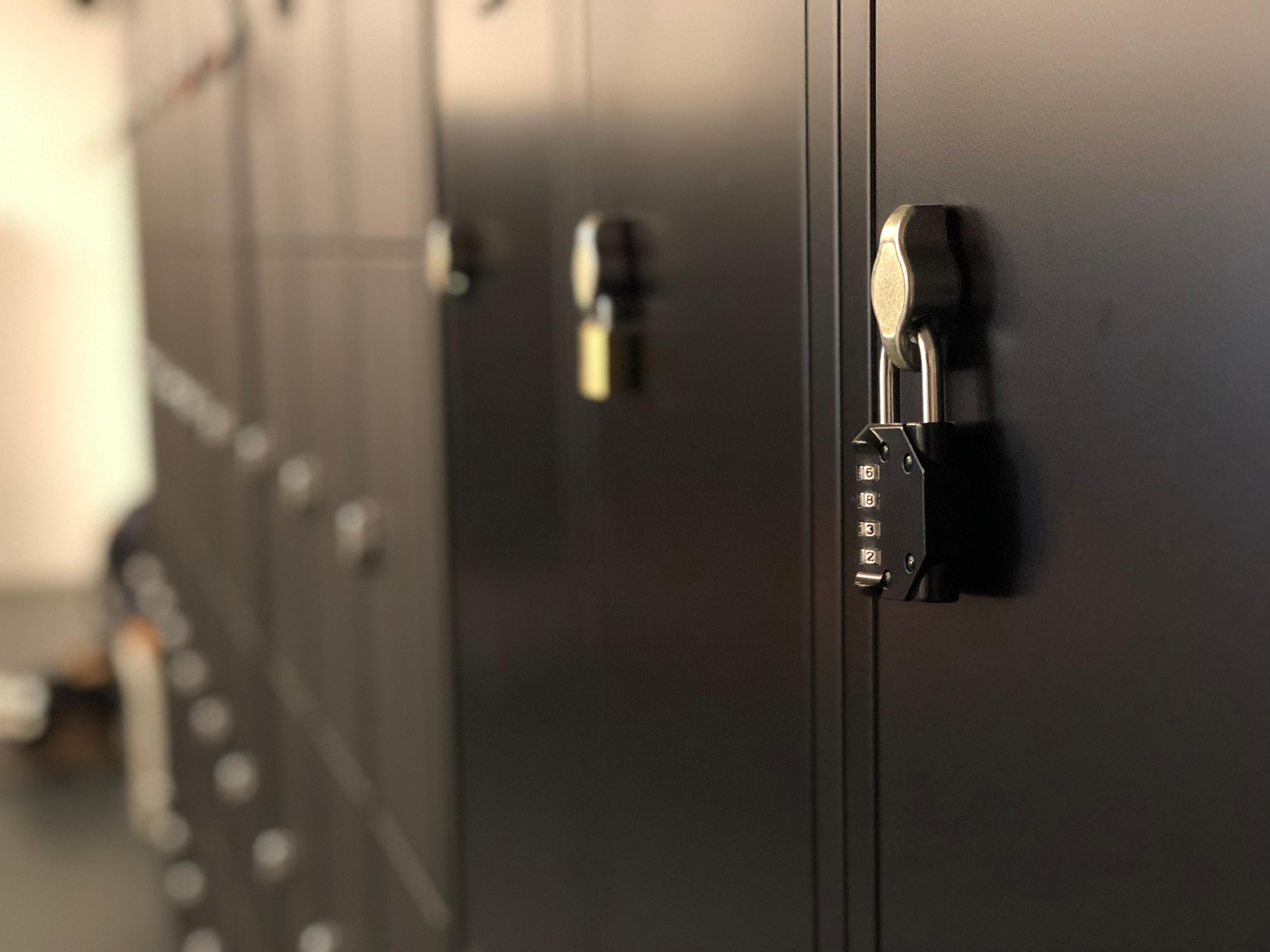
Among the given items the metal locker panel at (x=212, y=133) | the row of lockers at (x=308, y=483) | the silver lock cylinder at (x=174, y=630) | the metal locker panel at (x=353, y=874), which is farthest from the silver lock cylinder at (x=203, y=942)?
the metal locker panel at (x=212, y=133)

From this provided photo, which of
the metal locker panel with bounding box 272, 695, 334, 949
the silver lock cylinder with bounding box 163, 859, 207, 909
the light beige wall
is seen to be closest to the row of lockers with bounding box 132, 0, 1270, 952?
the metal locker panel with bounding box 272, 695, 334, 949

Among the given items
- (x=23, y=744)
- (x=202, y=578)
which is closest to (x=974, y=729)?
(x=202, y=578)

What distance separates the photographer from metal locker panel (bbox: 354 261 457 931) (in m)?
1.80

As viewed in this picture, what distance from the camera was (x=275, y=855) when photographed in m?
3.16

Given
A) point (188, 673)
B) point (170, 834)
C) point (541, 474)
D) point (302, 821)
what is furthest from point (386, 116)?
point (170, 834)

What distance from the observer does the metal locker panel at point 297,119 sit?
7.41 feet

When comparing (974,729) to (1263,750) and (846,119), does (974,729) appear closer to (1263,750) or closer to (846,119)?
(1263,750)

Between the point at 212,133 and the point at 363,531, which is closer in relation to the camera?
the point at 363,531

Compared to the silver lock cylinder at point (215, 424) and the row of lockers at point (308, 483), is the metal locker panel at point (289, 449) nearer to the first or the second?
the row of lockers at point (308, 483)

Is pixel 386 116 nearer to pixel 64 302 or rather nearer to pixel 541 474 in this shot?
pixel 541 474

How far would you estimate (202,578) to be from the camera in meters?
4.29

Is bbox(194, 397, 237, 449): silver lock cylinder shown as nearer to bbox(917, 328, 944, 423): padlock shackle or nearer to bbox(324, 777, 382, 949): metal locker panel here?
bbox(324, 777, 382, 949): metal locker panel

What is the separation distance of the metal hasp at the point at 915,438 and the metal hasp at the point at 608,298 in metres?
0.43

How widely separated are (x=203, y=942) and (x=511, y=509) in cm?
328
